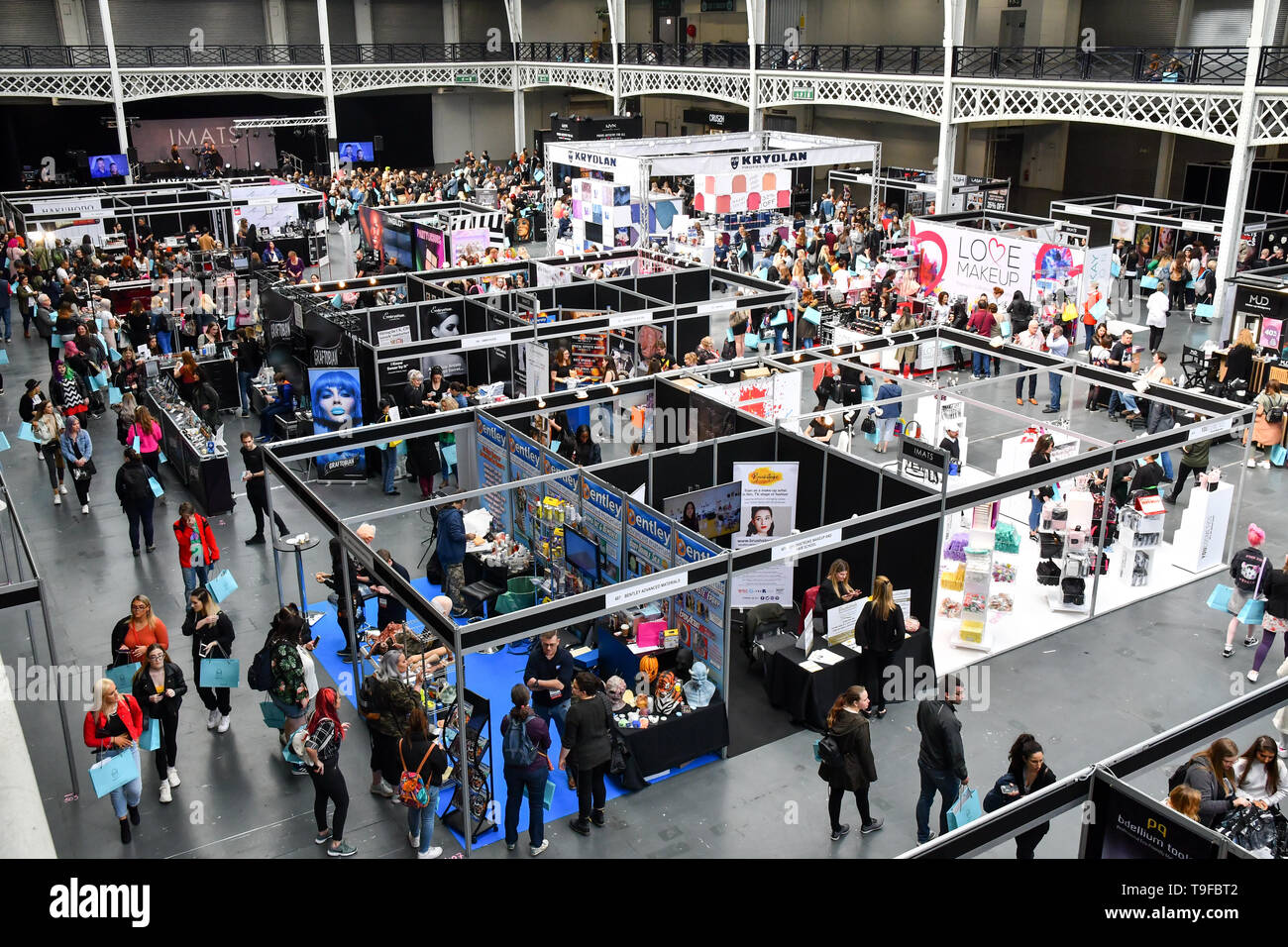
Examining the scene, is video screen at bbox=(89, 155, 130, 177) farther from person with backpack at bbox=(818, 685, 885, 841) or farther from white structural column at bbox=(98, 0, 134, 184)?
person with backpack at bbox=(818, 685, 885, 841)

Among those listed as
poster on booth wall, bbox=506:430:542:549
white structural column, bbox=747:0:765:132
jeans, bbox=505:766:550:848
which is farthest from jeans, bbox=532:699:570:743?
white structural column, bbox=747:0:765:132

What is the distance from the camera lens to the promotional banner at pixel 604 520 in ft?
34.3

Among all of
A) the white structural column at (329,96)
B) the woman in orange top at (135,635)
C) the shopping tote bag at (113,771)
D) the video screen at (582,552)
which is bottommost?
the shopping tote bag at (113,771)

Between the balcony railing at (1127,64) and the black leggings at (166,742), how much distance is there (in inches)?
891

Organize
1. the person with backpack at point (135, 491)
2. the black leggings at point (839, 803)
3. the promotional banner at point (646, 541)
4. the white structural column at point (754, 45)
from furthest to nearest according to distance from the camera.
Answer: the white structural column at point (754, 45) < the person with backpack at point (135, 491) < the promotional banner at point (646, 541) < the black leggings at point (839, 803)

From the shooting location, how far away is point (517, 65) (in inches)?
1729

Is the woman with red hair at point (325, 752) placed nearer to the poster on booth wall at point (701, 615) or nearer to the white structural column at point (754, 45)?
the poster on booth wall at point (701, 615)

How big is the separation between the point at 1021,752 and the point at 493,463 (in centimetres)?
716

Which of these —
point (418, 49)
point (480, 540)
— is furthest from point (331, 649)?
point (418, 49)

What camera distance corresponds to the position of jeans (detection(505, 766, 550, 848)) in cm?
771

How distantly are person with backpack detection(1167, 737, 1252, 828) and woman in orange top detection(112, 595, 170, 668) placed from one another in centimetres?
729

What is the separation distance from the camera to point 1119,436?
1719 centimetres

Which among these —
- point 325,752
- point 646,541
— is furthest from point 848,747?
point 325,752

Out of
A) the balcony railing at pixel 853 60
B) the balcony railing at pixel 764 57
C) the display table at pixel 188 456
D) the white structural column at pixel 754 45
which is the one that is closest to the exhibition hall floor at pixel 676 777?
the display table at pixel 188 456
